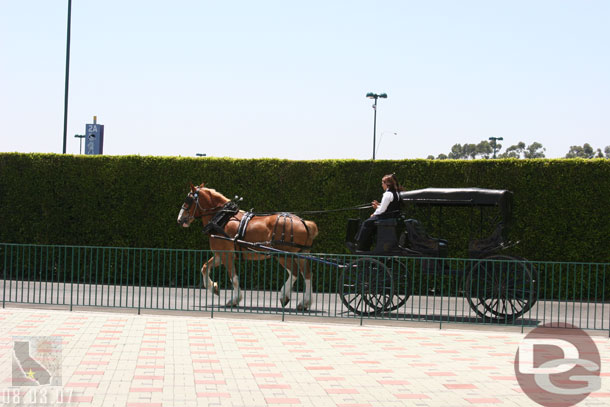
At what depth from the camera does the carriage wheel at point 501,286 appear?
493 inches

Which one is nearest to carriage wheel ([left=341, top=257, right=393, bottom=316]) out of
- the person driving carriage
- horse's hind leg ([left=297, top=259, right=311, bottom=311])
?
the person driving carriage

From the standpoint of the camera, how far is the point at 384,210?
44.2ft

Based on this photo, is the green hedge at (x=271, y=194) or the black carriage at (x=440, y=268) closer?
the black carriage at (x=440, y=268)

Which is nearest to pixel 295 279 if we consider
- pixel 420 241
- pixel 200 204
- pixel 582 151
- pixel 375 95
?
pixel 420 241

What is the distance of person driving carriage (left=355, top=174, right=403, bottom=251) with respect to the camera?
1347 centimetres

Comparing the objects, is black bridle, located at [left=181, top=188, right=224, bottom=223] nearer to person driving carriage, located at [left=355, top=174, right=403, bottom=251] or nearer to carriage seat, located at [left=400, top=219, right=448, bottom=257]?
person driving carriage, located at [left=355, top=174, right=403, bottom=251]

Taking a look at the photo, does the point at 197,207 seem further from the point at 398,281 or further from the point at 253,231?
the point at 398,281

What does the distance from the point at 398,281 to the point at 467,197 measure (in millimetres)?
1891

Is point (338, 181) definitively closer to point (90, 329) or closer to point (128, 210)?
point (128, 210)

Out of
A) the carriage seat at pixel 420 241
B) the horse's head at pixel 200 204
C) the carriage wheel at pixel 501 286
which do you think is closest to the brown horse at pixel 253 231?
the horse's head at pixel 200 204

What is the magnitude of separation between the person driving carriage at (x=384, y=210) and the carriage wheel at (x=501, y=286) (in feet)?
5.63

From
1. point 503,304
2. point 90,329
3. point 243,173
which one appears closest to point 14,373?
point 90,329

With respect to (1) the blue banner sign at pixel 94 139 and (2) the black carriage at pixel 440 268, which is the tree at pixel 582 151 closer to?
(1) the blue banner sign at pixel 94 139

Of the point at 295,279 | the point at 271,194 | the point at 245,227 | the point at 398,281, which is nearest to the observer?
the point at 398,281
